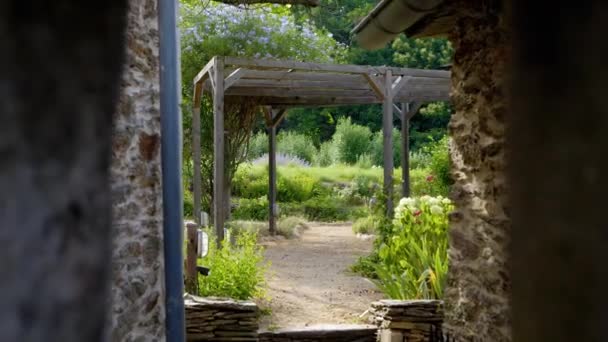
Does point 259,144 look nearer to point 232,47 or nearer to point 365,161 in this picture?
point 365,161

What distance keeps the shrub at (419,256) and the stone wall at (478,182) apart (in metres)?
1.78

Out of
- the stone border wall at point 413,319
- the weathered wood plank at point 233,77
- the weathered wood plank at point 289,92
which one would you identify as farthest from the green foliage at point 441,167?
the stone border wall at point 413,319

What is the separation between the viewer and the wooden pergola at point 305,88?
7.59 metres

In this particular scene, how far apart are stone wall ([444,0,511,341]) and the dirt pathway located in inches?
95.4

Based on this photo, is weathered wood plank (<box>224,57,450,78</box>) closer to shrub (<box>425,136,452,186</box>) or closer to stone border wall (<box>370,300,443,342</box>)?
shrub (<box>425,136,452,186</box>)

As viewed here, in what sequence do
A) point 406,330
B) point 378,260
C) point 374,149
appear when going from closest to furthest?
point 406,330
point 378,260
point 374,149

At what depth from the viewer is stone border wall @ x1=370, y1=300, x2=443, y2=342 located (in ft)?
16.6

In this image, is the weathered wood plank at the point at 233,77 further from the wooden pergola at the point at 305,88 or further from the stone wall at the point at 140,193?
the stone wall at the point at 140,193

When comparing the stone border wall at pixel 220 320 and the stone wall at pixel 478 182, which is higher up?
the stone wall at pixel 478 182
